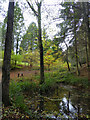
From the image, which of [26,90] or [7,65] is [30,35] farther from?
[26,90]

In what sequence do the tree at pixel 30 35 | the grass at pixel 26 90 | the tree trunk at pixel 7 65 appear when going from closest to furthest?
1. the grass at pixel 26 90
2. the tree trunk at pixel 7 65
3. the tree at pixel 30 35

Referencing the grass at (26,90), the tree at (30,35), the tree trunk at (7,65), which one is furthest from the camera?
the tree at (30,35)

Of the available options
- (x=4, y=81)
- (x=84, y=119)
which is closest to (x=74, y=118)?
(x=84, y=119)

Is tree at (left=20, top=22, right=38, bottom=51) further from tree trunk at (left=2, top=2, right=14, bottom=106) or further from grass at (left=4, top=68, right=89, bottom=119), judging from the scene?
grass at (left=4, top=68, right=89, bottom=119)

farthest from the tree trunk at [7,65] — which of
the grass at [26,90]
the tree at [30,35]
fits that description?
the tree at [30,35]

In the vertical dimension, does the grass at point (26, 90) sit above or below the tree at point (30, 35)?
below

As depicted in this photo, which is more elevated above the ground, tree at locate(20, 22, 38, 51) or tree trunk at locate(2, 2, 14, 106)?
tree at locate(20, 22, 38, 51)

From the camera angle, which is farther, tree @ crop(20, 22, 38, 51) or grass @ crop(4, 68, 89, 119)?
tree @ crop(20, 22, 38, 51)

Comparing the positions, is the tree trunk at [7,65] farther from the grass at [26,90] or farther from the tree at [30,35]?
the tree at [30,35]

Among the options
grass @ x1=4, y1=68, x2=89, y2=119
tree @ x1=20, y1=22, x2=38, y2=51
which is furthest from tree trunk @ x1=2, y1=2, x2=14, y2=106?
tree @ x1=20, y1=22, x2=38, y2=51

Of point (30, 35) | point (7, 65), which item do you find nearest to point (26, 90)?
point (7, 65)

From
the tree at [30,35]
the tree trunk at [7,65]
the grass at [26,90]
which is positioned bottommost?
the grass at [26,90]

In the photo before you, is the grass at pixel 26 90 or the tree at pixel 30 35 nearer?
the grass at pixel 26 90

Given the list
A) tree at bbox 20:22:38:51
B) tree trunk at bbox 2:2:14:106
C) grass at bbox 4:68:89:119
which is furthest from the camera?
tree at bbox 20:22:38:51
